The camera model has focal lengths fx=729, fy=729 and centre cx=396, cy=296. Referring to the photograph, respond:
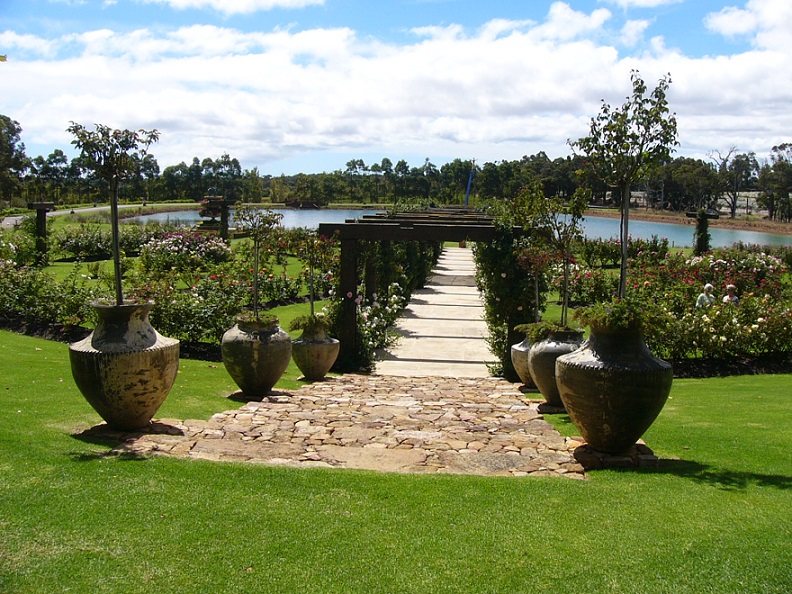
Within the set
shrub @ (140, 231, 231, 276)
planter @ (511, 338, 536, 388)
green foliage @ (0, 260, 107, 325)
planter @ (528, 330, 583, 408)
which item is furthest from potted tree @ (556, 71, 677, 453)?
shrub @ (140, 231, 231, 276)

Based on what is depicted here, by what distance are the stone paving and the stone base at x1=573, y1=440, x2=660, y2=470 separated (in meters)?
0.12

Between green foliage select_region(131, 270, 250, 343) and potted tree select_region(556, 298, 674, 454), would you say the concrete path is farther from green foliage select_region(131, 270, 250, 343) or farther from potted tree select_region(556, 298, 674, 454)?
potted tree select_region(556, 298, 674, 454)

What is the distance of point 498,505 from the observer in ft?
14.0

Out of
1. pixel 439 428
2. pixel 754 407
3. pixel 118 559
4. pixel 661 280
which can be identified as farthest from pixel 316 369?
pixel 661 280

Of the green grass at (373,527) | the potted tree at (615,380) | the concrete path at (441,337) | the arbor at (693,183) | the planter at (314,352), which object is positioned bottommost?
the concrete path at (441,337)

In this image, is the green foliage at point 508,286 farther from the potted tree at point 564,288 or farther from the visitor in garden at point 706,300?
the visitor in garden at point 706,300

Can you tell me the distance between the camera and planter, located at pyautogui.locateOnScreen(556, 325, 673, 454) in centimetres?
521

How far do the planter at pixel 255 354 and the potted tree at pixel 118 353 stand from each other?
2.00 m

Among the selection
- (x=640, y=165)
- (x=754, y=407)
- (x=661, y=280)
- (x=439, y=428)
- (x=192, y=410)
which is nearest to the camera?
(x=640, y=165)

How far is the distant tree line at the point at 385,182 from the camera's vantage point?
68.0 meters

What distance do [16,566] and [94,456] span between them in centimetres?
162

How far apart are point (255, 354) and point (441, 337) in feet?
24.0

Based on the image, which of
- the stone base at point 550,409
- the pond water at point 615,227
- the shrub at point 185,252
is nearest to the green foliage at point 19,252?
the shrub at point 185,252

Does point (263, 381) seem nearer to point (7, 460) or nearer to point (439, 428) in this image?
point (439, 428)
